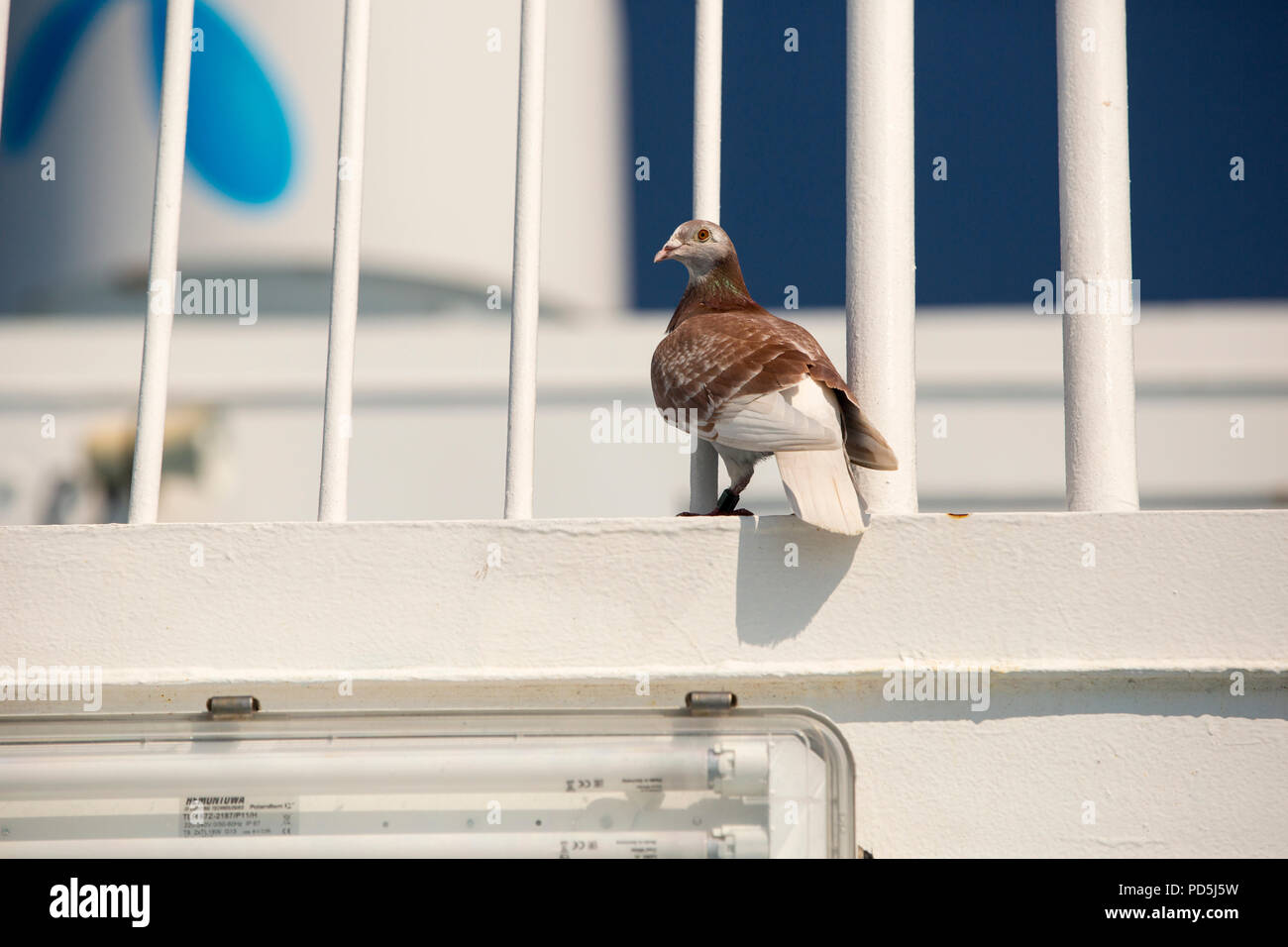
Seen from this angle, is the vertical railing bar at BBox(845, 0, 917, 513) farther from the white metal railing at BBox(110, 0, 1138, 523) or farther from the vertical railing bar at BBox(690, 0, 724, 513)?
the vertical railing bar at BBox(690, 0, 724, 513)

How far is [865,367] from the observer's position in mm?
2287

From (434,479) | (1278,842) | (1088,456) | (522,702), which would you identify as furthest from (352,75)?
(434,479)

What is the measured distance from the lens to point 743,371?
222 centimetres

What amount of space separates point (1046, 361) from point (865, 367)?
385 cm

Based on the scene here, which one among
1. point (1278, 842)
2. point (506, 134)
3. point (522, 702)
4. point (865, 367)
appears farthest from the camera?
point (506, 134)

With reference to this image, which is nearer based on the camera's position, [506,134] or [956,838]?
[956,838]

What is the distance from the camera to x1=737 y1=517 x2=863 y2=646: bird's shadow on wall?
2127 mm

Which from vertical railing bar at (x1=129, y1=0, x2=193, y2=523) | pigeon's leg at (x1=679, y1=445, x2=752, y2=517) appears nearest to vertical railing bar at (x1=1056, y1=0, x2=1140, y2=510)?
pigeon's leg at (x1=679, y1=445, x2=752, y2=517)

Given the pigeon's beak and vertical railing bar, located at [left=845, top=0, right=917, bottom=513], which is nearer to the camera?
vertical railing bar, located at [left=845, top=0, right=917, bottom=513]

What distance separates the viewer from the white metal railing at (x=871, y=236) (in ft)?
7.22

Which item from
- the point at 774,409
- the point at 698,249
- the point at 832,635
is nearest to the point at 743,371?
the point at 774,409

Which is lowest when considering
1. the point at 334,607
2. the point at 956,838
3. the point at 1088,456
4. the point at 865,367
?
the point at 956,838

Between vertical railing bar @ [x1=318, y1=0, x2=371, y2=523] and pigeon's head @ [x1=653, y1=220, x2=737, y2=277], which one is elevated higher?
pigeon's head @ [x1=653, y1=220, x2=737, y2=277]

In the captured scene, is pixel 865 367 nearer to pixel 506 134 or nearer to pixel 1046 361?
pixel 1046 361
